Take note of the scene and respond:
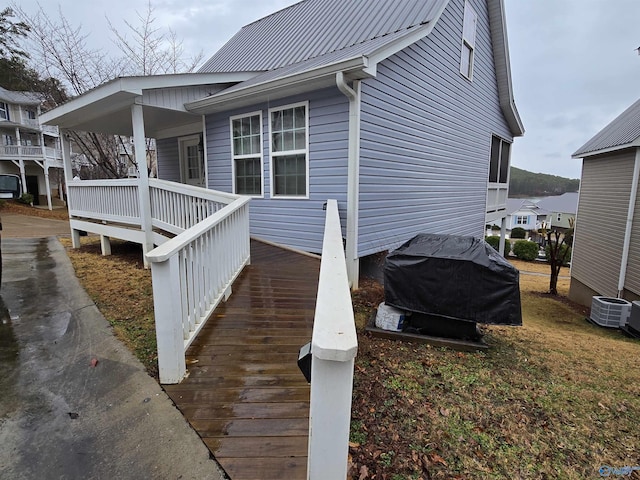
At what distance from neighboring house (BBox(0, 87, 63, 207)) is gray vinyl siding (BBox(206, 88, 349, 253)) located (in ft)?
78.3

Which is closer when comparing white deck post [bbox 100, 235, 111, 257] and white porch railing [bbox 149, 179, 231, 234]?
white porch railing [bbox 149, 179, 231, 234]

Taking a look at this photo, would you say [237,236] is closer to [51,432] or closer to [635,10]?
[51,432]

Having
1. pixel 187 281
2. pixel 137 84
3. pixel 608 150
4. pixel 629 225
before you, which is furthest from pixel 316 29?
pixel 629 225

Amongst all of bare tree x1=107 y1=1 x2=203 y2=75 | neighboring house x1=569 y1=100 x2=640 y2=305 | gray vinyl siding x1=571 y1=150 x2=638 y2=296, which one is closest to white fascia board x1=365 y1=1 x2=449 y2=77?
neighboring house x1=569 y1=100 x2=640 y2=305

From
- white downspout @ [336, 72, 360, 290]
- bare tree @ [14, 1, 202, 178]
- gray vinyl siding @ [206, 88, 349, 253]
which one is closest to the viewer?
white downspout @ [336, 72, 360, 290]

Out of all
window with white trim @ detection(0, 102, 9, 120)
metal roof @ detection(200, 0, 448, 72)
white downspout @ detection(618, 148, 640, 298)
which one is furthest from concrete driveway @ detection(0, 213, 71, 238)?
white downspout @ detection(618, 148, 640, 298)

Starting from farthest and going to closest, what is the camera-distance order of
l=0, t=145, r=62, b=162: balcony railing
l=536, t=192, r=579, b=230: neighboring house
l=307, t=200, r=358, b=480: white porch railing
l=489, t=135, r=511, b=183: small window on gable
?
l=536, t=192, r=579, b=230: neighboring house → l=0, t=145, r=62, b=162: balcony railing → l=489, t=135, r=511, b=183: small window on gable → l=307, t=200, r=358, b=480: white porch railing

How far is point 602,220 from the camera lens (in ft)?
41.7

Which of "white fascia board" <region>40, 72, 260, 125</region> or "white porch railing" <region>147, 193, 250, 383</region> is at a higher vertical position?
"white fascia board" <region>40, 72, 260, 125</region>

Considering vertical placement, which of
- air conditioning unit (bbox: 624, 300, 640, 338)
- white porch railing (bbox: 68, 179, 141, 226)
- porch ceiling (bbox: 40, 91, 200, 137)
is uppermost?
porch ceiling (bbox: 40, 91, 200, 137)

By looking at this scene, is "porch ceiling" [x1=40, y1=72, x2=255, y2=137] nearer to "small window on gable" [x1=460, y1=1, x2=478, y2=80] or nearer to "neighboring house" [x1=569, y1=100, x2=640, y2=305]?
"small window on gable" [x1=460, y1=1, x2=478, y2=80]

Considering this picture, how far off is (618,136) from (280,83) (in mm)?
12521

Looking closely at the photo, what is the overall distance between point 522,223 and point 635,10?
1600 inches

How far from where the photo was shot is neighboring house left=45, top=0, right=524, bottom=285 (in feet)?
18.7
